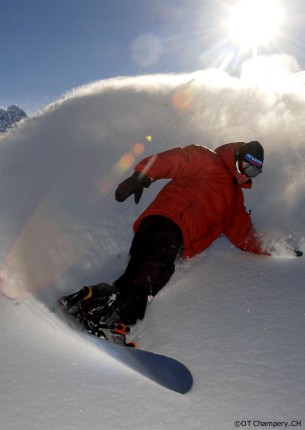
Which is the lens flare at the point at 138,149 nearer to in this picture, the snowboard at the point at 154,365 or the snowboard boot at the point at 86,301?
the snowboard boot at the point at 86,301

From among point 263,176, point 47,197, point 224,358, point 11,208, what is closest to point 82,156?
point 47,197

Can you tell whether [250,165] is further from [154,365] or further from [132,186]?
[154,365]

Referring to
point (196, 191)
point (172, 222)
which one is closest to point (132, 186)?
point (172, 222)

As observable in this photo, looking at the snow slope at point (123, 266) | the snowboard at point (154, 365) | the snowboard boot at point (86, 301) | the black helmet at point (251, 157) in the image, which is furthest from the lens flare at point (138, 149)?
the snowboard at point (154, 365)

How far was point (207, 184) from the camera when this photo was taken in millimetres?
3107

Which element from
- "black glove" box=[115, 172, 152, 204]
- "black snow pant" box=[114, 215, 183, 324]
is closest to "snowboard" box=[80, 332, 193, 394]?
"black snow pant" box=[114, 215, 183, 324]

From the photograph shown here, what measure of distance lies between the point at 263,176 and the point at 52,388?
4267 mm

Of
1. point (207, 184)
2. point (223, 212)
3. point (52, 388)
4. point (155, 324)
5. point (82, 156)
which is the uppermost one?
point (82, 156)

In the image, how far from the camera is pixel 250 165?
2.98 meters

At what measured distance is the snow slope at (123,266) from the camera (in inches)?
57.4

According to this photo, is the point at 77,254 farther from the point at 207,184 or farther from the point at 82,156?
the point at 82,156

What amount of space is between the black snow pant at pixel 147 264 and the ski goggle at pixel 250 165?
78cm

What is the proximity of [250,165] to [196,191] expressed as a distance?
1.63 feet

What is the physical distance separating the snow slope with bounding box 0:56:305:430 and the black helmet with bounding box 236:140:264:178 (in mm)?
785
